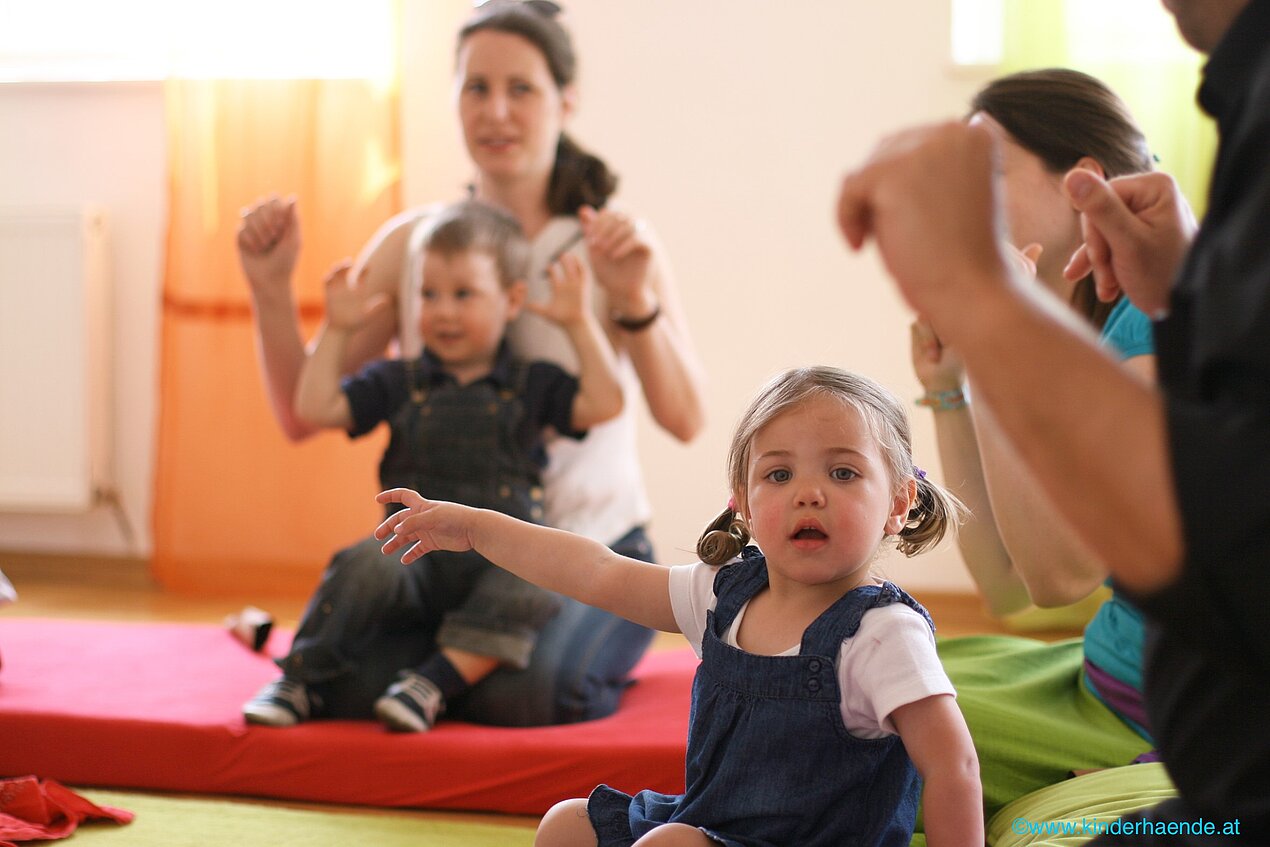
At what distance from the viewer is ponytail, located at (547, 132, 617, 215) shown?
2.13 m

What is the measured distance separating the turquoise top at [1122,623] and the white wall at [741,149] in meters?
1.48

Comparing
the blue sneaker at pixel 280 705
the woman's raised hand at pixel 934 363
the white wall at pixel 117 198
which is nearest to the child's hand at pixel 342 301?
the blue sneaker at pixel 280 705

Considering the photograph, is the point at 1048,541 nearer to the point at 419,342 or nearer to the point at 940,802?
the point at 940,802

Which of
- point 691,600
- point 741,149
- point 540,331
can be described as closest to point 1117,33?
point 741,149

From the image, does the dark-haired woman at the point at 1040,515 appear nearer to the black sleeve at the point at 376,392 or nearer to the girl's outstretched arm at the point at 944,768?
the girl's outstretched arm at the point at 944,768

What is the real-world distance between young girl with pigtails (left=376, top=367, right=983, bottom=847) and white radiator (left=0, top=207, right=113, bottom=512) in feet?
7.97

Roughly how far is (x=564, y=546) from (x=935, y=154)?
58cm

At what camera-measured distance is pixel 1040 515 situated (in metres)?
1.25

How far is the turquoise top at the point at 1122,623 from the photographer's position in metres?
1.21

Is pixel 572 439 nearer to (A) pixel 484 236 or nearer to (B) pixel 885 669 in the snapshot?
(A) pixel 484 236

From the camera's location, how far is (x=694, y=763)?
105cm

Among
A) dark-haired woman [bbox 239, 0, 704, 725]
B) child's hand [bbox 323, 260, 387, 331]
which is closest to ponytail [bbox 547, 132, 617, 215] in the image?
dark-haired woman [bbox 239, 0, 704, 725]

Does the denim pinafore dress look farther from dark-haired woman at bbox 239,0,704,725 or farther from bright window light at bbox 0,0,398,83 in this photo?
bright window light at bbox 0,0,398,83

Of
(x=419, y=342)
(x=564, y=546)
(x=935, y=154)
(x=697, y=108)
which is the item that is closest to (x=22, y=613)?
(x=419, y=342)
